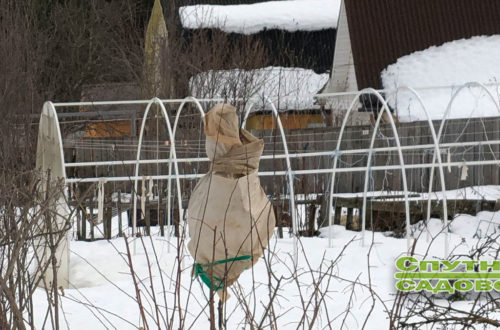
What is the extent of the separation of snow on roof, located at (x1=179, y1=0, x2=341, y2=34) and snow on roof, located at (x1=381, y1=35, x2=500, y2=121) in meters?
6.05

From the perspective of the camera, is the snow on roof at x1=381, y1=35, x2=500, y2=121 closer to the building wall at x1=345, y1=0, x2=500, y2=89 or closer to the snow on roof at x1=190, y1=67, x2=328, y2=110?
the building wall at x1=345, y1=0, x2=500, y2=89

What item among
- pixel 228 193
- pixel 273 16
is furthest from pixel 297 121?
pixel 228 193

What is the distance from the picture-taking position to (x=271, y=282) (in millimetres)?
5438

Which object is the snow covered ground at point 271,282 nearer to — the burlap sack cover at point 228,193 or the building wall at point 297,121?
the burlap sack cover at point 228,193

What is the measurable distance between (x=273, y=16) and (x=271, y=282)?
65.8 ft

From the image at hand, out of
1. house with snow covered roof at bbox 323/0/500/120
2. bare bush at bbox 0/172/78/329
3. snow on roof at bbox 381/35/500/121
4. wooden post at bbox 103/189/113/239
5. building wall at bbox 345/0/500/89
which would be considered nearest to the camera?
bare bush at bbox 0/172/78/329

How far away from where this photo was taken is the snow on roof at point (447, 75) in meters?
16.1

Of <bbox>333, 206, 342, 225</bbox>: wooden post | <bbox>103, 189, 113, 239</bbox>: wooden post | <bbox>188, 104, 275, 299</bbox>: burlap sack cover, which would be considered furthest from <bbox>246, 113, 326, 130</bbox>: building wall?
<bbox>188, 104, 275, 299</bbox>: burlap sack cover

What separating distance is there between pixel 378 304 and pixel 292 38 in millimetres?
18927

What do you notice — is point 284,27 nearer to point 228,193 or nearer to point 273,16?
point 273,16

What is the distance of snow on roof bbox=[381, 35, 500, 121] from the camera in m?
16.1

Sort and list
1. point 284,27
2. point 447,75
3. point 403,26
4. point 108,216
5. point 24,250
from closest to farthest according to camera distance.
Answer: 1. point 24,250
2. point 108,216
3. point 447,75
4. point 403,26
5. point 284,27

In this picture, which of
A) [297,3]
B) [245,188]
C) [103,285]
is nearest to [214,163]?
[245,188]

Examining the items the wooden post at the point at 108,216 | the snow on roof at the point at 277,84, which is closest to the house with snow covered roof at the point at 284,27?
the snow on roof at the point at 277,84
